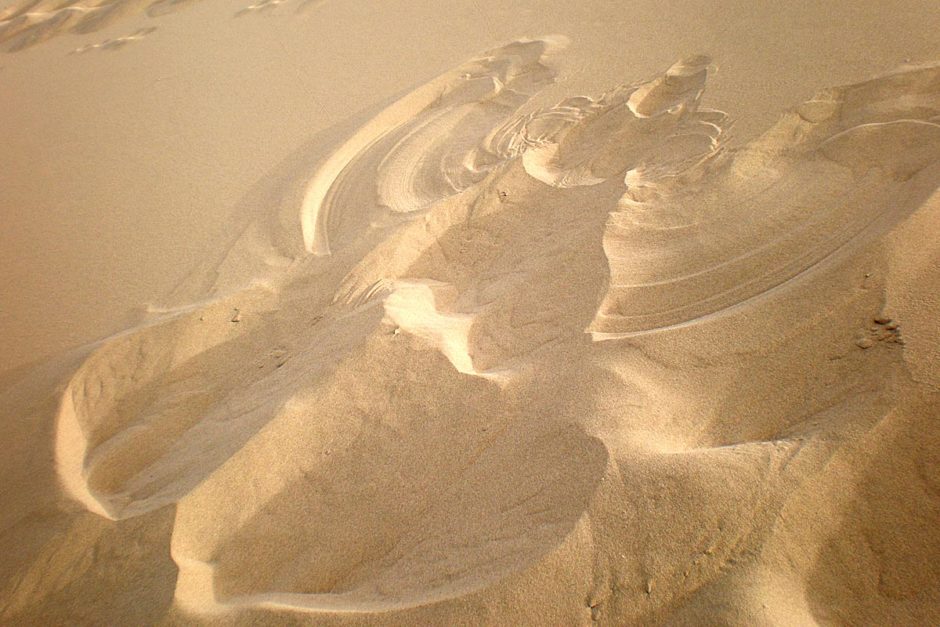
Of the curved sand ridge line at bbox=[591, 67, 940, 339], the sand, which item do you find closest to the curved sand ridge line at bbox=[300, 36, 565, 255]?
the sand

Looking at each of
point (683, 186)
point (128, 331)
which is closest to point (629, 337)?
point (683, 186)

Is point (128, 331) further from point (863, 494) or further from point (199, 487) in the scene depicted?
point (863, 494)

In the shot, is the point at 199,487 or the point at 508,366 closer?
the point at 199,487

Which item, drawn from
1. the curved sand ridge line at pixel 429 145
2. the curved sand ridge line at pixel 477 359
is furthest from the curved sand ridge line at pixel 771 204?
the curved sand ridge line at pixel 429 145

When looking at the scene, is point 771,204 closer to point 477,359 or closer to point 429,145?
point 477,359

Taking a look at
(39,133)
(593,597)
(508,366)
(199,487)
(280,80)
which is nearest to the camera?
(593,597)

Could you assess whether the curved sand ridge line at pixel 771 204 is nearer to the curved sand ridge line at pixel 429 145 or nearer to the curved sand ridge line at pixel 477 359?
the curved sand ridge line at pixel 477 359
